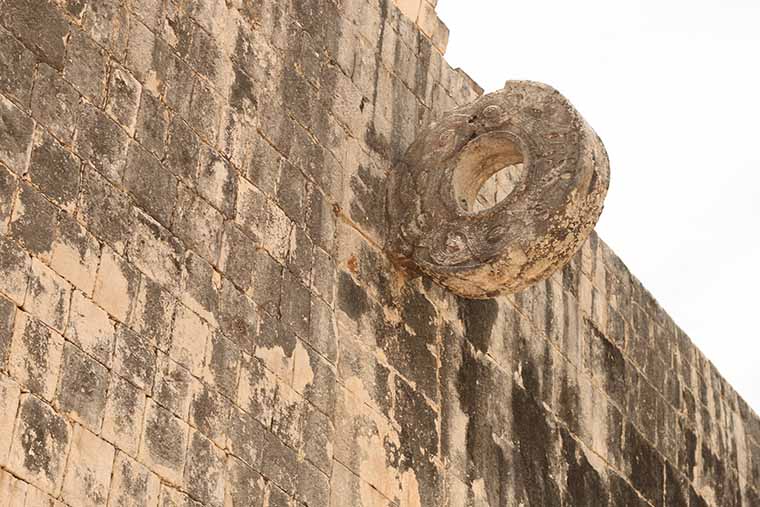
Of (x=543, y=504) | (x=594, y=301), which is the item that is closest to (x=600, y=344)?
(x=594, y=301)

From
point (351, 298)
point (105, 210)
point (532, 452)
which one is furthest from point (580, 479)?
point (105, 210)

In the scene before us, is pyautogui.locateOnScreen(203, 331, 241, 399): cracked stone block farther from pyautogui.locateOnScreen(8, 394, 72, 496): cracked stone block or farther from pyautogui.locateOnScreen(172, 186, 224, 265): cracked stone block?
pyautogui.locateOnScreen(8, 394, 72, 496): cracked stone block

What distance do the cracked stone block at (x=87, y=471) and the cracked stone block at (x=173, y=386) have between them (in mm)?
366

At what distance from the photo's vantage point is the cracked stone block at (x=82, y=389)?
233 inches

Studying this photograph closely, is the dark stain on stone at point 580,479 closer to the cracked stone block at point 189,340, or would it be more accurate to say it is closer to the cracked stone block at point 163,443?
the cracked stone block at point 189,340

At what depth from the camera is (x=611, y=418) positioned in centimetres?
983

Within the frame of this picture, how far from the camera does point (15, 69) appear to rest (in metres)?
6.13

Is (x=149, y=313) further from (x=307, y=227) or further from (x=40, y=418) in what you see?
(x=307, y=227)

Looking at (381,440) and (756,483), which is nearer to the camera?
(381,440)

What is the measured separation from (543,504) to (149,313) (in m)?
3.04

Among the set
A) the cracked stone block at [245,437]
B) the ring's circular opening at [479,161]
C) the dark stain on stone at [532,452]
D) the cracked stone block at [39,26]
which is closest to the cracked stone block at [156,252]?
the cracked stone block at [245,437]

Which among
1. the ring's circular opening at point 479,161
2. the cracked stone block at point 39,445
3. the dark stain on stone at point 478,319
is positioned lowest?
the cracked stone block at point 39,445

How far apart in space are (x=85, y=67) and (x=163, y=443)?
1.37 m

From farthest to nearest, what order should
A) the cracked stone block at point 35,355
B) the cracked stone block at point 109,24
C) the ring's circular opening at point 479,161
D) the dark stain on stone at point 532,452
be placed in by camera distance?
the dark stain on stone at point 532,452 → the ring's circular opening at point 479,161 → the cracked stone block at point 109,24 → the cracked stone block at point 35,355
